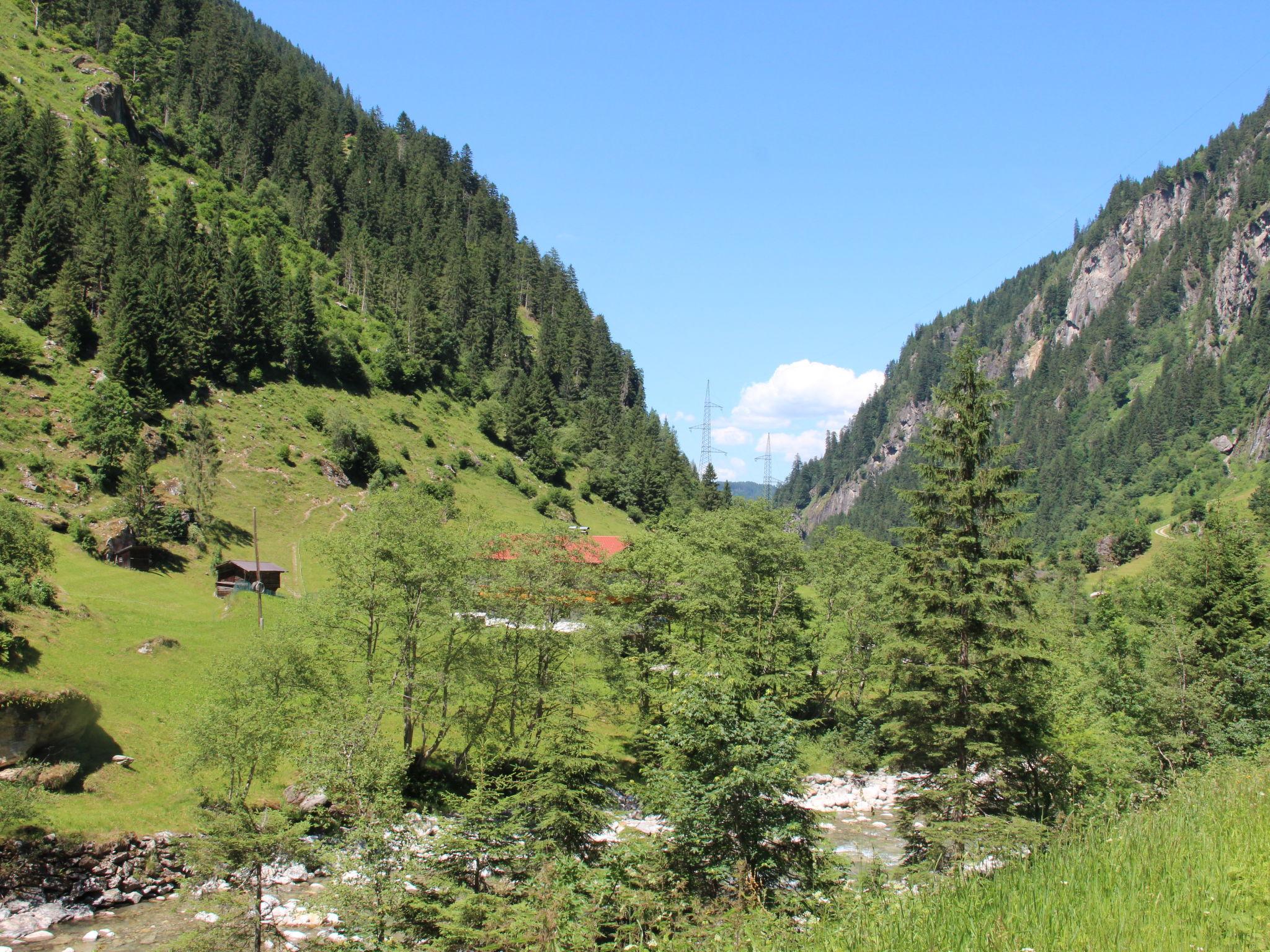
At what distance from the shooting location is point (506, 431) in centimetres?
10619

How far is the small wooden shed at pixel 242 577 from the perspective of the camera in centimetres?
4978

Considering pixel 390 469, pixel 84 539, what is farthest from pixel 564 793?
pixel 390 469

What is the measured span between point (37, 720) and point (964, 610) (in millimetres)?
30988

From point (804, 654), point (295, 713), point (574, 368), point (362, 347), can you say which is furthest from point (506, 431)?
point (295, 713)

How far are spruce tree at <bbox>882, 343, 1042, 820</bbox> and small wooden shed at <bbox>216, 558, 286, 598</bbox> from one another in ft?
141

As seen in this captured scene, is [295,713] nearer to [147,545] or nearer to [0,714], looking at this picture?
[0,714]

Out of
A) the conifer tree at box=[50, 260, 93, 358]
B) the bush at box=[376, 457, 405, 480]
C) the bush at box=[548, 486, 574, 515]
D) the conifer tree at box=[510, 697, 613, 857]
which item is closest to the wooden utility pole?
the conifer tree at box=[510, 697, 613, 857]

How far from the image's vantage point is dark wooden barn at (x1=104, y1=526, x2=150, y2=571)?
47719mm

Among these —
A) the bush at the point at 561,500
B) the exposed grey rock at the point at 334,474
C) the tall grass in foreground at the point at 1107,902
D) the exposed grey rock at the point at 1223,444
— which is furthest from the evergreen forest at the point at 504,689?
the exposed grey rock at the point at 1223,444

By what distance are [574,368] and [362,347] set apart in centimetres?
5168

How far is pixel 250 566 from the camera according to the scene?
50.8 meters

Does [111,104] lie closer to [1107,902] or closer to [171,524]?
[171,524]

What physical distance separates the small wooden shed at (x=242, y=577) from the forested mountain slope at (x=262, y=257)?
1433cm

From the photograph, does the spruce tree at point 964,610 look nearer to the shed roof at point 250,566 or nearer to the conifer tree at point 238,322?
the shed roof at point 250,566
